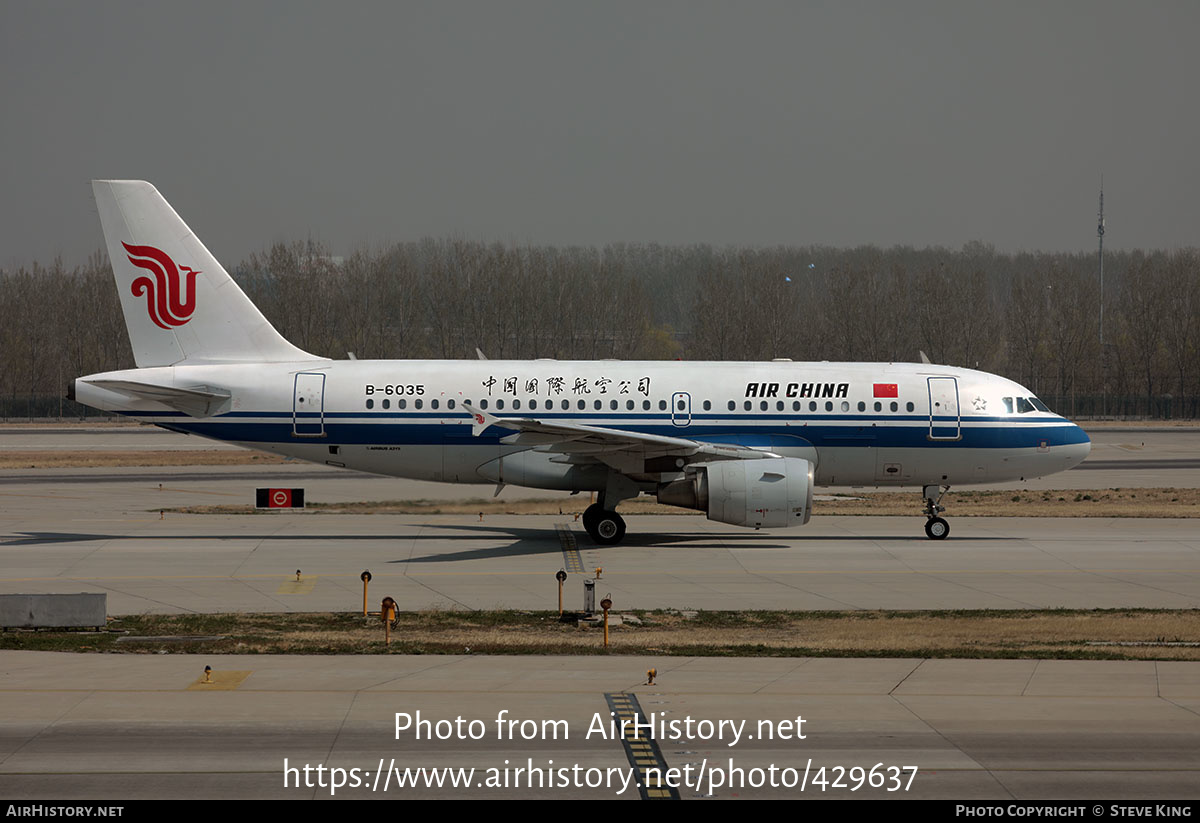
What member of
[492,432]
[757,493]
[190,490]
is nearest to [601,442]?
[492,432]

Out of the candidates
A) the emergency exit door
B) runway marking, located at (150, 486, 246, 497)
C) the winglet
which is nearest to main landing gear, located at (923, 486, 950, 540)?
the winglet

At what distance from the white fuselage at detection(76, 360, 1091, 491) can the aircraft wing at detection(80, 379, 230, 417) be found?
14cm

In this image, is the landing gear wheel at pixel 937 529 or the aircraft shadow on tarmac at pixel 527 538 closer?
the aircraft shadow on tarmac at pixel 527 538

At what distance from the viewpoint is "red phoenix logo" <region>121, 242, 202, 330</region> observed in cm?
3094

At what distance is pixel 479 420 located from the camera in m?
27.6

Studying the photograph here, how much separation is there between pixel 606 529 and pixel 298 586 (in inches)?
348

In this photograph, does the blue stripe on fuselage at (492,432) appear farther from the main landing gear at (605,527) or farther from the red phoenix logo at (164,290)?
the red phoenix logo at (164,290)

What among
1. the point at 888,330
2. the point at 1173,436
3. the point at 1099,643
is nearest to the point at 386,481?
the point at 1099,643

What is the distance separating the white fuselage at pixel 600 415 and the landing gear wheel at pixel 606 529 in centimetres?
78

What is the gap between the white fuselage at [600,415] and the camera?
30125mm

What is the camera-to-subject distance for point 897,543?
30.3m

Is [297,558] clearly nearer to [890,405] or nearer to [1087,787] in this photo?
[890,405]

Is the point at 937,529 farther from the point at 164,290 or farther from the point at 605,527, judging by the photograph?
the point at 164,290

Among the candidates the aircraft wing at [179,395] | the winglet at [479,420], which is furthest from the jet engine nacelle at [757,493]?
the aircraft wing at [179,395]
